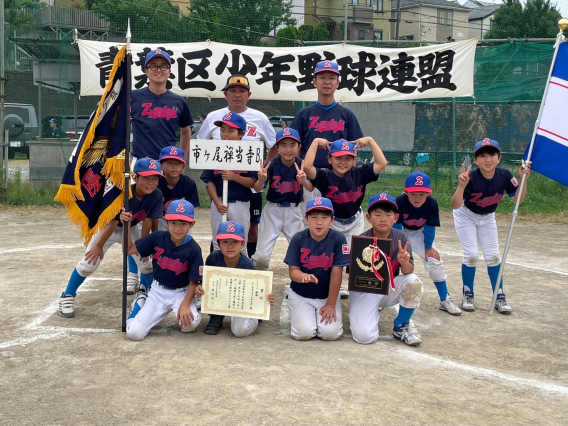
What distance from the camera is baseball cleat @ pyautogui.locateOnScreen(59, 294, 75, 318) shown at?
17.4 feet

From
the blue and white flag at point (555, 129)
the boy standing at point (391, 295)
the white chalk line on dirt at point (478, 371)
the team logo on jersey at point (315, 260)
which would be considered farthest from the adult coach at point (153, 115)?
the blue and white flag at point (555, 129)

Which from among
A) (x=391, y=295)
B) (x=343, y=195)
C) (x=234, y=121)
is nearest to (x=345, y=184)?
(x=343, y=195)

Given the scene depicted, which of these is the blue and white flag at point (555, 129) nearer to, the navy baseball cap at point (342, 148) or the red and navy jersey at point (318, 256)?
the navy baseball cap at point (342, 148)

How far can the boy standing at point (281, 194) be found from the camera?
567cm

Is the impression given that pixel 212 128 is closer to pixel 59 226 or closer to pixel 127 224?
pixel 127 224

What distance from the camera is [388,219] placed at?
16.6 ft

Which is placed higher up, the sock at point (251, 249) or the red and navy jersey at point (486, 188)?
the red and navy jersey at point (486, 188)

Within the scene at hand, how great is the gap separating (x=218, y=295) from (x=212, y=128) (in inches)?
78.3

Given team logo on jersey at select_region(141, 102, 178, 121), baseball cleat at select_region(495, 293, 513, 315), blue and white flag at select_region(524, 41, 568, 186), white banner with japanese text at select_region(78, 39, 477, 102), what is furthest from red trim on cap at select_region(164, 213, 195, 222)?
white banner with japanese text at select_region(78, 39, 477, 102)

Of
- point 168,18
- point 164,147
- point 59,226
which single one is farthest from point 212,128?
point 168,18

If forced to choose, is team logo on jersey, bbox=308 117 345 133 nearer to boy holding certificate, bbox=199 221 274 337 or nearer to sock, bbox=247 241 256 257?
sock, bbox=247 241 256 257

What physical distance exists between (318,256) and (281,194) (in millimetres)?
1106

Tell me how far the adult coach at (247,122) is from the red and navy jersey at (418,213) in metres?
1.37

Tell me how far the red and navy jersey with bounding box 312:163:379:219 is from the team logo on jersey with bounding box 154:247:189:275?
4.59 feet
